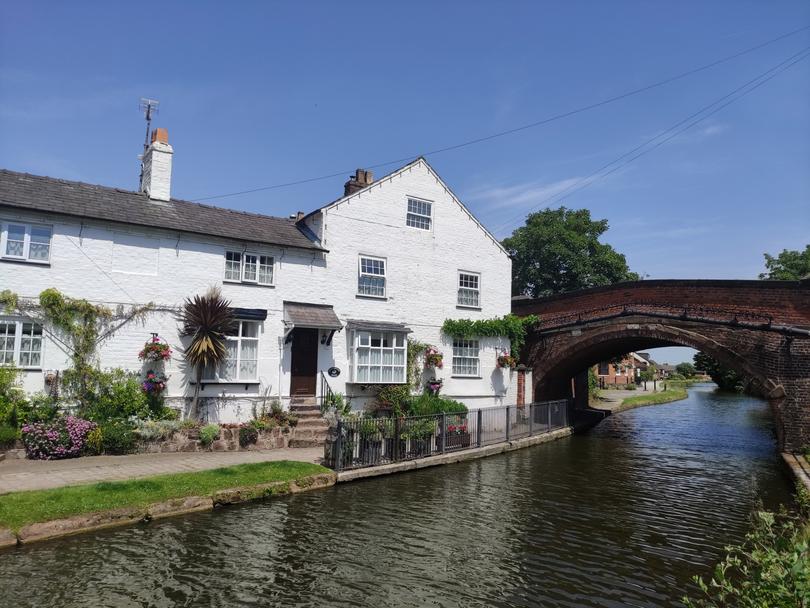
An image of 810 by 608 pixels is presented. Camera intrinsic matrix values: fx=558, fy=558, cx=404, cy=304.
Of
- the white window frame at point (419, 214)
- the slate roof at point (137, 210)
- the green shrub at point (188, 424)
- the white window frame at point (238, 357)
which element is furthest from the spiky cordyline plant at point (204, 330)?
the white window frame at point (419, 214)

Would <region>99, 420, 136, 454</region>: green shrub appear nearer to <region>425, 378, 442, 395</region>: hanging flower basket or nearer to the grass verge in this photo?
<region>425, 378, 442, 395</region>: hanging flower basket

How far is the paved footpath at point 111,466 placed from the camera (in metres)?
11.5

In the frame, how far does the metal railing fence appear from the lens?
14.3 m

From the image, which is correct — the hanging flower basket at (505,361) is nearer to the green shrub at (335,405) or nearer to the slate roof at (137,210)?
the green shrub at (335,405)

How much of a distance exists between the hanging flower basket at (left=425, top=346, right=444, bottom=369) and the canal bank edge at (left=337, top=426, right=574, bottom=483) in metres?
4.20

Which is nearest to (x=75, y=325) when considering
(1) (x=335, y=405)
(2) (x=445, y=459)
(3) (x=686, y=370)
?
(1) (x=335, y=405)

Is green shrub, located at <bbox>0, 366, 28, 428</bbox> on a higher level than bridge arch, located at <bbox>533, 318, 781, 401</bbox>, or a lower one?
lower

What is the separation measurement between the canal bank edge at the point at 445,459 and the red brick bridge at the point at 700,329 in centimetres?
468

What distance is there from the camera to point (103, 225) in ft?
53.8

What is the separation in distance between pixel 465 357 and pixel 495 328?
1.85 metres

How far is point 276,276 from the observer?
1922 centimetres

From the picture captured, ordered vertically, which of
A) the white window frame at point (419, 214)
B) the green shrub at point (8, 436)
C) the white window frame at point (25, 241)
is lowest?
the green shrub at point (8, 436)

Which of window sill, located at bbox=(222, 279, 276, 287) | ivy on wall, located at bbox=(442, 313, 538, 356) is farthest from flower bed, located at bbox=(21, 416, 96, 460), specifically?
ivy on wall, located at bbox=(442, 313, 538, 356)

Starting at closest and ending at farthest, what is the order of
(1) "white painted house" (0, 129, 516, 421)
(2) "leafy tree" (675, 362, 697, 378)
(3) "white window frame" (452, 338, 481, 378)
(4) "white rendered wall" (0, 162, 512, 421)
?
(1) "white painted house" (0, 129, 516, 421) → (4) "white rendered wall" (0, 162, 512, 421) → (3) "white window frame" (452, 338, 481, 378) → (2) "leafy tree" (675, 362, 697, 378)
